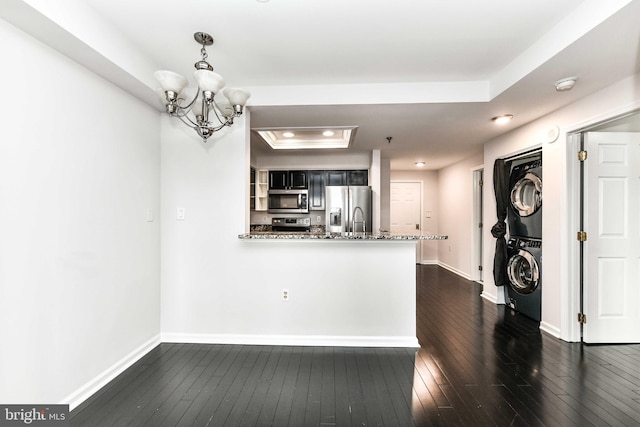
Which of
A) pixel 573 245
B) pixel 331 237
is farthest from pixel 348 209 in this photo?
pixel 573 245

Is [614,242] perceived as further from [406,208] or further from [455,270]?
[406,208]

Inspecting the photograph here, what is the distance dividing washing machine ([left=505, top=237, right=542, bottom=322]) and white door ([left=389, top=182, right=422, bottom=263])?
3177 millimetres

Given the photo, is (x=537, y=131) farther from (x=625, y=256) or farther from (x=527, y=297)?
(x=527, y=297)

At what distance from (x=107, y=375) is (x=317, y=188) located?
3.87 meters

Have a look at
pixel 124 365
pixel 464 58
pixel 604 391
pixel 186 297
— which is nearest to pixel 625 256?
pixel 604 391

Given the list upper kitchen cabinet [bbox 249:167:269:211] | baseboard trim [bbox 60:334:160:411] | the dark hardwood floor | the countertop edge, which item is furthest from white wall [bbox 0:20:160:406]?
upper kitchen cabinet [bbox 249:167:269:211]

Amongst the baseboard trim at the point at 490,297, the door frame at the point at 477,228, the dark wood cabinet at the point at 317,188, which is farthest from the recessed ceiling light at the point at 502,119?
the dark wood cabinet at the point at 317,188

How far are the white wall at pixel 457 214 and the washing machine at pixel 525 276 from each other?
1514 mm

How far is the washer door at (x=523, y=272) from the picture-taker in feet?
10.5

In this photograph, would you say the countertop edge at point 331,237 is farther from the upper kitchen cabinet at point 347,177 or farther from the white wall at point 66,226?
the upper kitchen cabinet at point 347,177

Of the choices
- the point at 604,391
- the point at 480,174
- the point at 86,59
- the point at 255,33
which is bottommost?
the point at 604,391

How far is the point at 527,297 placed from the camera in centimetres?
333

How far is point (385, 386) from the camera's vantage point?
2.00 m

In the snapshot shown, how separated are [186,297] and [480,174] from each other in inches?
195
